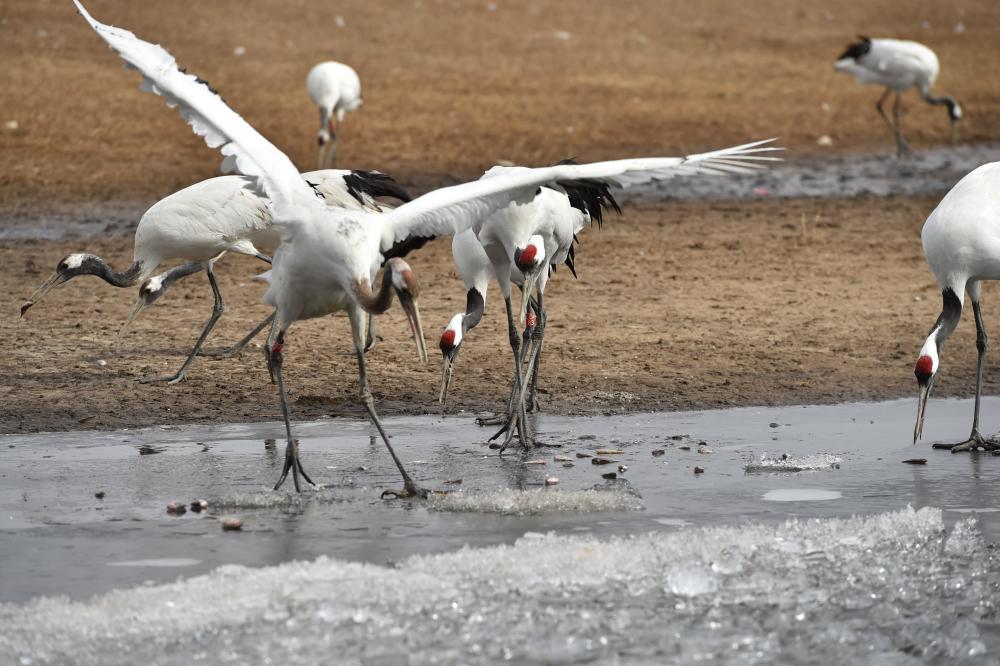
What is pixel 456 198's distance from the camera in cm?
644

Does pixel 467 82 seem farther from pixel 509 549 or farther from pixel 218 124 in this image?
pixel 509 549

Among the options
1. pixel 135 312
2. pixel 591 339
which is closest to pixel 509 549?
pixel 591 339

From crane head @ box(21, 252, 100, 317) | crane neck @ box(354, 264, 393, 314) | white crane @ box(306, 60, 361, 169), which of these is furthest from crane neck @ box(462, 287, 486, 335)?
white crane @ box(306, 60, 361, 169)

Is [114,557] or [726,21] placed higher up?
[726,21]

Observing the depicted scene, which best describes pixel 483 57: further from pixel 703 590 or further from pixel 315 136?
pixel 703 590

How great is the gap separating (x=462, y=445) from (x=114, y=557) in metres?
2.12

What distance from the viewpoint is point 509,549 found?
Answer: 5.39 m

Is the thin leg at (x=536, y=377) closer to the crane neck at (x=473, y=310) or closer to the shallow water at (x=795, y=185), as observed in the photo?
the crane neck at (x=473, y=310)

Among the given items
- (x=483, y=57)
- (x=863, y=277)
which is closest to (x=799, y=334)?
(x=863, y=277)

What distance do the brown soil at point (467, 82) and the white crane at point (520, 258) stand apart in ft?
20.2

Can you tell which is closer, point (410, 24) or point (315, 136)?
point (315, 136)

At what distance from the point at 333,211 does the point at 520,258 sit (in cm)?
119

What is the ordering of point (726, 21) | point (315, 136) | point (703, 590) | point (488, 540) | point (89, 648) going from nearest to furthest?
point (89, 648) → point (703, 590) → point (488, 540) → point (315, 136) → point (726, 21)

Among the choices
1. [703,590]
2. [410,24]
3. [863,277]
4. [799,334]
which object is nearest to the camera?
[703,590]
